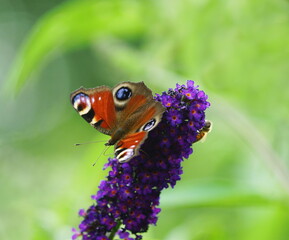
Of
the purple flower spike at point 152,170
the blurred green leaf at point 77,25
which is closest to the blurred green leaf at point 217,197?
the purple flower spike at point 152,170

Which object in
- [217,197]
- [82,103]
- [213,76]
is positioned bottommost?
[82,103]

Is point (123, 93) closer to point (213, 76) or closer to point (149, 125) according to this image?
point (149, 125)

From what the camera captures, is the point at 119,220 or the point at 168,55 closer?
the point at 119,220

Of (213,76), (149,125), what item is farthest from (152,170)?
(213,76)

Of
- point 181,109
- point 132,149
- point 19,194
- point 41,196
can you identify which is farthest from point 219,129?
point 19,194

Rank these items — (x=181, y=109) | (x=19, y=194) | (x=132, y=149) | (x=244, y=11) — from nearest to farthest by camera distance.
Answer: (x=132, y=149) → (x=181, y=109) → (x=244, y=11) → (x=19, y=194)

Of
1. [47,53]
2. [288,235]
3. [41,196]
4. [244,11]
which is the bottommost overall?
[288,235]

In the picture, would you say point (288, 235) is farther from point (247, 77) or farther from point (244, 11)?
point (244, 11)
